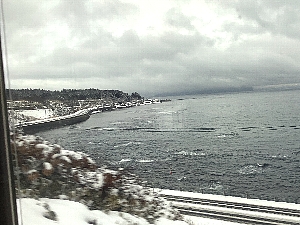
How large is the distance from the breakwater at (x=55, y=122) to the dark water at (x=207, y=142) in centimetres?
2

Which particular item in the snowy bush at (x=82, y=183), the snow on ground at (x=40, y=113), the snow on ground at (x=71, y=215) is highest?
the snow on ground at (x=40, y=113)

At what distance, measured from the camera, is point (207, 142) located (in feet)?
3.78

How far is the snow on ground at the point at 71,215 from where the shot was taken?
1.11 meters

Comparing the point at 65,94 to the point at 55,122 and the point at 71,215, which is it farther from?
the point at 71,215

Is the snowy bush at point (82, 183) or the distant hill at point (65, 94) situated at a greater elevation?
the distant hill at point (65, 94)

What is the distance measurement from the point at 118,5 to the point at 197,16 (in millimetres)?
274

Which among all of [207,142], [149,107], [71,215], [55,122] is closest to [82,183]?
[71,215]

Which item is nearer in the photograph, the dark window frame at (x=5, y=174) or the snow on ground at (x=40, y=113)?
the dark window frame at (x=5, y=174)

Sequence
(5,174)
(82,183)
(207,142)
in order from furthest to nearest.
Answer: (82,183), (207,142), (5,174)

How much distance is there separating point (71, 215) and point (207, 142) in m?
0.54

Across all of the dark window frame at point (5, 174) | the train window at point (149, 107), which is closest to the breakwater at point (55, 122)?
the train window at point (149, 107)

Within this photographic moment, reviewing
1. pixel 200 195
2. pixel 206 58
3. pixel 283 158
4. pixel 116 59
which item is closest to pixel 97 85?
pixel 116 59

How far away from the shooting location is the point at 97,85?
1.20m

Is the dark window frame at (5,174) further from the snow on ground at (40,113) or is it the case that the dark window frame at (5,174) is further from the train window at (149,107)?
the snow on ground at (40,113)
